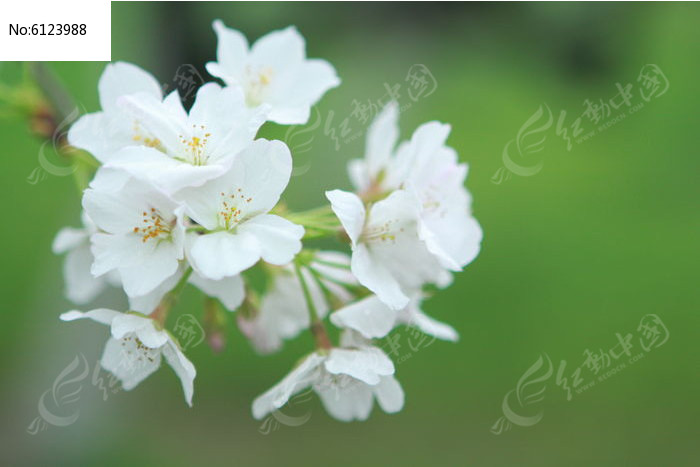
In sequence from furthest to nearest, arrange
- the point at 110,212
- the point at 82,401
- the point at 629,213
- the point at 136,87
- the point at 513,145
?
the point at 513,145
the point at 629,213
the point at 82,401
the point at 136,87
the point at 110,212

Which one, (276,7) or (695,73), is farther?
(276,7)

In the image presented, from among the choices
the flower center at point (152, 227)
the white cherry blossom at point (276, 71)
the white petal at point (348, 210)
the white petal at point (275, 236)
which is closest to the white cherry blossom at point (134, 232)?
the flower center at point (152, 227)

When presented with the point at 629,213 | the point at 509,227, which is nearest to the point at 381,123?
the point at 509,227

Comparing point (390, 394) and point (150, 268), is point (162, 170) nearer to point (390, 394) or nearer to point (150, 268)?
point (150, 268)

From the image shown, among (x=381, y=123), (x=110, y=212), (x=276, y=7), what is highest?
(x=276, y=7)

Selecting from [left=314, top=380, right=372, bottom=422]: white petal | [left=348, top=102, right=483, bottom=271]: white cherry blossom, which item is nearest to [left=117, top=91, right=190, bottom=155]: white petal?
[left=348, top=102, right=483, bottom=271]: white cherry blossom

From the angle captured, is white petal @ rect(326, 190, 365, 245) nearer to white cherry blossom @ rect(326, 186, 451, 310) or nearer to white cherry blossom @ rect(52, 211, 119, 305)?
white cherry blossom @ rect(326, 186, 451, 310)

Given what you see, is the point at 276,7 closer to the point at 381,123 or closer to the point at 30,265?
the point at 30,265
